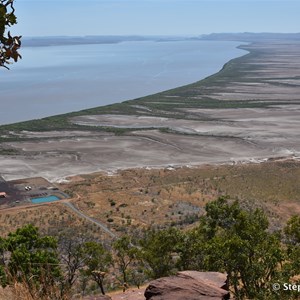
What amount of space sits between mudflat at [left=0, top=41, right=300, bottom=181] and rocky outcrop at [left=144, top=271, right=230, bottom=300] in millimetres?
44718

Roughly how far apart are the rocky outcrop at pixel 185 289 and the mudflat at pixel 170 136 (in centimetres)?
4472

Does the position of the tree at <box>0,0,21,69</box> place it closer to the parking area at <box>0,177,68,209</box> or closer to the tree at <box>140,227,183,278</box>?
the tree at <box>140,227,183,278</box>

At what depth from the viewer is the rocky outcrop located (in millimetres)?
10477

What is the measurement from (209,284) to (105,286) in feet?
51.1

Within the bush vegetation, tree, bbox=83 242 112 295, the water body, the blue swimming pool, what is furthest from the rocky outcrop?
the water body

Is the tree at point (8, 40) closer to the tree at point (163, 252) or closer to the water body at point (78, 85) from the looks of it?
the tree at point (163, 252)

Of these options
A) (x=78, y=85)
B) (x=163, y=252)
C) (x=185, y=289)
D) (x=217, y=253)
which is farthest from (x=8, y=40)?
(x=78, y=85)

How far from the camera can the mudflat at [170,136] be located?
203 feet

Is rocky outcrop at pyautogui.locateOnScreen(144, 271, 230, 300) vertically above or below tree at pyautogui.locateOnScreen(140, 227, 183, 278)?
above

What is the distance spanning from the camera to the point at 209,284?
450 inches

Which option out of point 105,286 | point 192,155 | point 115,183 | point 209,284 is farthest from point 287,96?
point 209,284

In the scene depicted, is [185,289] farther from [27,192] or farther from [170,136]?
[170,136]

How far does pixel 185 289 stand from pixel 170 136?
215 ft

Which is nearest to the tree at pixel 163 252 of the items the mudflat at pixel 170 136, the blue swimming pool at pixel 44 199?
the blue swimming pool at pixel 44 199
